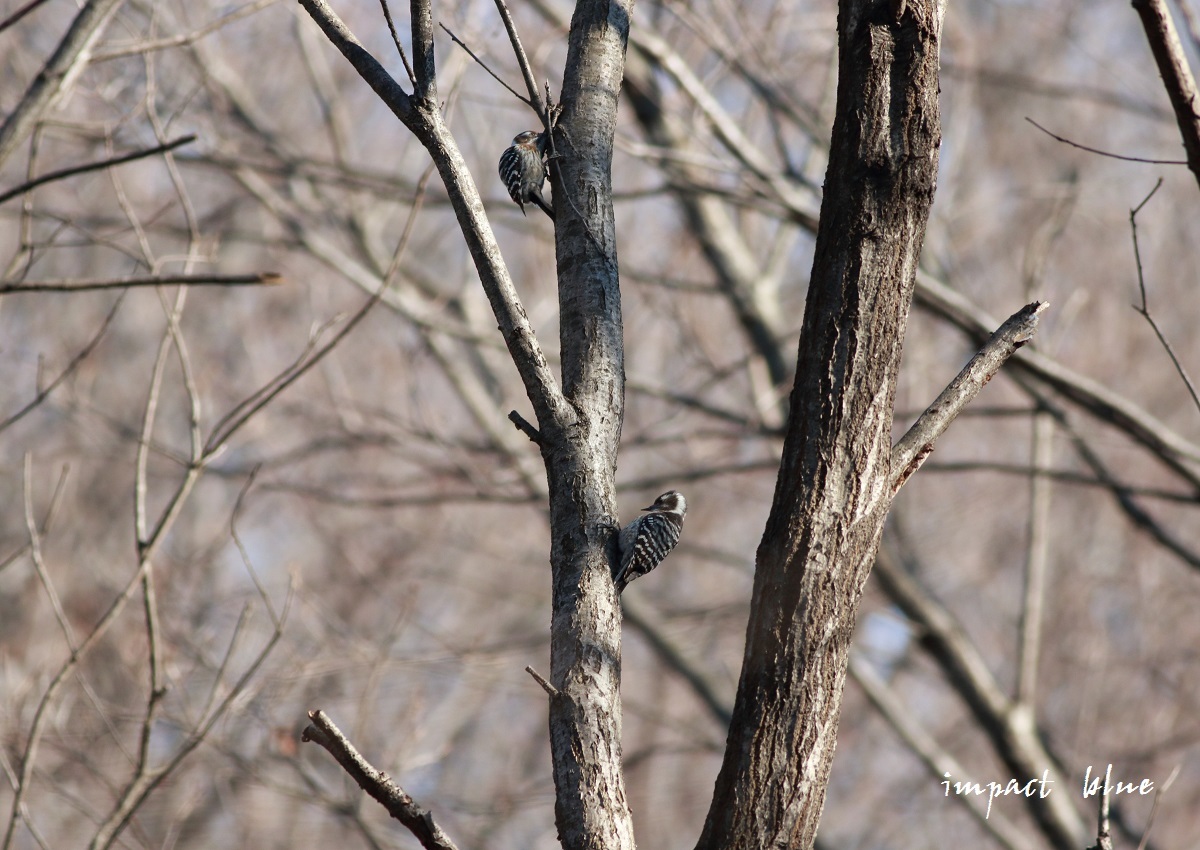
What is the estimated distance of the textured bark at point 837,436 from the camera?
172 cm

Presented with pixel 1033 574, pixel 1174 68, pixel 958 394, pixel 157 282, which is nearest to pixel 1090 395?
pixel 1033 574

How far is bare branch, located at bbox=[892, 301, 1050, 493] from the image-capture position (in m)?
1.92

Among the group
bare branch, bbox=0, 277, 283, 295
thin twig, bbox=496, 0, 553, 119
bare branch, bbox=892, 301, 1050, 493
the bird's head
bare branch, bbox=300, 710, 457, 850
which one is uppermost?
thin twig, bbox=496, 0, 553, 119

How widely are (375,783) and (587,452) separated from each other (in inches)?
25.5

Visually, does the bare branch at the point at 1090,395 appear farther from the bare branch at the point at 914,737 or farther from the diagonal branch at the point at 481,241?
the diagonal branch at the point at 481,241

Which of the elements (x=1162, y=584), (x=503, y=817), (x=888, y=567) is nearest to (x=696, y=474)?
(x=888, y=567)

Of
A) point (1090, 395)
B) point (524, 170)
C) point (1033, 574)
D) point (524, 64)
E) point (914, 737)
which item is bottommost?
point (524, 64)

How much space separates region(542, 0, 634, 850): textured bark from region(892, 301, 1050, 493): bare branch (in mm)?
524

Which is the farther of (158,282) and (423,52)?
(423,52)

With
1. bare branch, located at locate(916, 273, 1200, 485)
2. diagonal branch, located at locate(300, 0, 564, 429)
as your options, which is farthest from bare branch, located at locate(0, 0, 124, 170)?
bare branch, located at locate(916, 273, 1200, 485)

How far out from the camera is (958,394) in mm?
1989

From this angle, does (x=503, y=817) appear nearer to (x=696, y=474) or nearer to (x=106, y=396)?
(x=696, y=474)

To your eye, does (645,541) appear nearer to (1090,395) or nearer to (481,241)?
(481,241)

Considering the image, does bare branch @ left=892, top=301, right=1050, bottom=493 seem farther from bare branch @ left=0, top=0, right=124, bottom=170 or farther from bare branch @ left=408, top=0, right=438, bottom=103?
bare branch @ left=0, top=0, right=124, bottom=170
